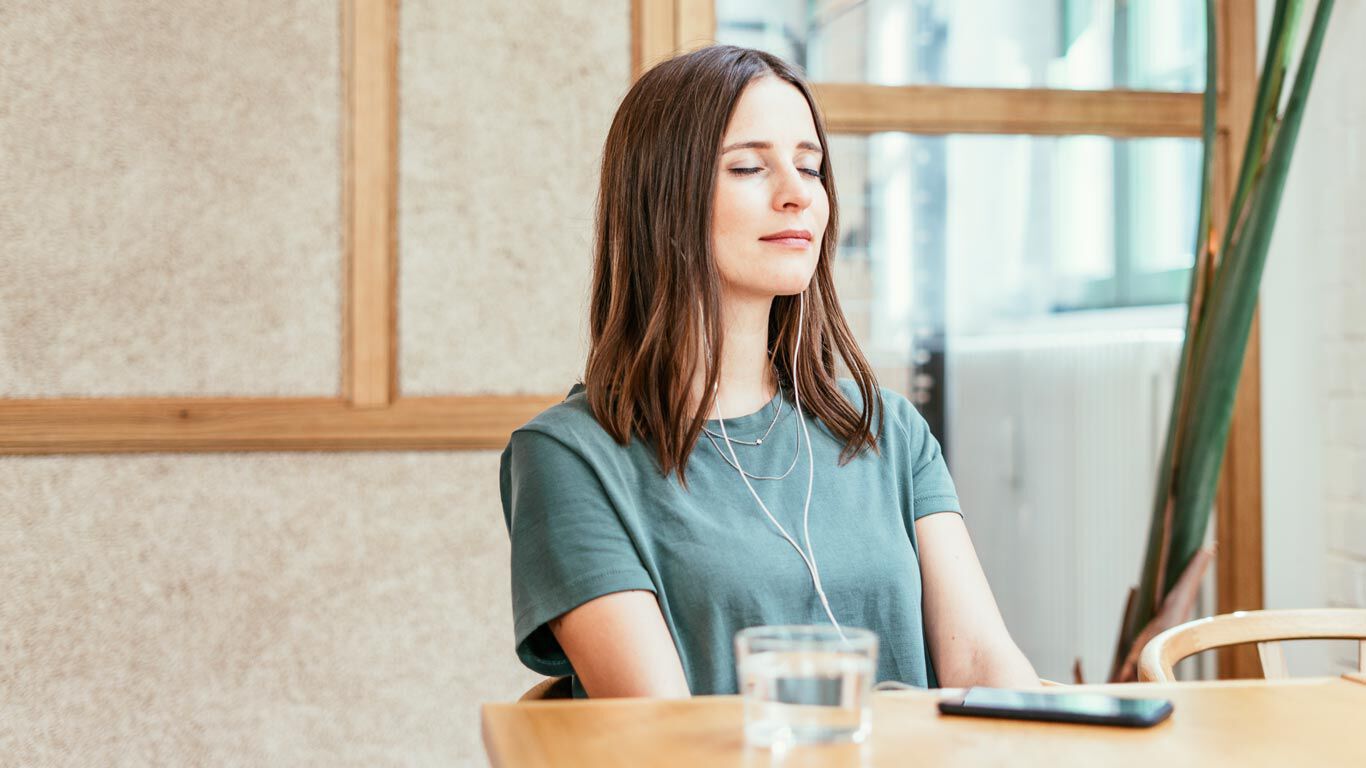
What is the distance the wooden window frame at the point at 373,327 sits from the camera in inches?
87.5

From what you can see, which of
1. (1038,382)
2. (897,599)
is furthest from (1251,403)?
(897,599)

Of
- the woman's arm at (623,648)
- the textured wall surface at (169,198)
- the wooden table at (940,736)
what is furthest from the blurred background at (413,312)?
the wooden table at (940,736)

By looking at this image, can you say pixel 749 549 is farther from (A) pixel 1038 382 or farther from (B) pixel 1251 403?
(B) pixel 1251 403

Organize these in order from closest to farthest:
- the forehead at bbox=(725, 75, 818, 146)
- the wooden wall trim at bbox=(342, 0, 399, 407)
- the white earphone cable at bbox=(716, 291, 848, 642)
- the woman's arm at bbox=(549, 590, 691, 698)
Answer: the woman's arm at bbox=(549, 590, 691, 698) < the white earphone cable at bbox=(716, 291, 848, 642) < the forehead at bbox=(725, 75, 818, 146) < the wooden wall trim at bbox=(342, 0, 399, 407)

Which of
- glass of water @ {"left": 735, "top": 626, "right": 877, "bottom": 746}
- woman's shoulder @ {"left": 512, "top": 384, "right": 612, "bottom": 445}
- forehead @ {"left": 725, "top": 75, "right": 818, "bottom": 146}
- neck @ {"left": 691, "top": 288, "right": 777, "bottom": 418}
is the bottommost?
glass of water @ {"left": 735, "top": 626, "right": 877, "bottom": 746}

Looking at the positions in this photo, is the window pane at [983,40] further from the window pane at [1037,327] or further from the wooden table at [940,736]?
the wooden table at [940,736]

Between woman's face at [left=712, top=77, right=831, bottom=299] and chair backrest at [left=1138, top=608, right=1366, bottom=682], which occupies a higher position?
woman's face at [left=712, top=77, right=831, bottom=299]

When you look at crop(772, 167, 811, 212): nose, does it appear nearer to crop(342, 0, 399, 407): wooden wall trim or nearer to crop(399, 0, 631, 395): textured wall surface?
crop(399, 0, 631, 395): textured wall surface

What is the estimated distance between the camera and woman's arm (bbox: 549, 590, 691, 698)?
1.18m

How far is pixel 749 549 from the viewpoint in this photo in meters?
1.30

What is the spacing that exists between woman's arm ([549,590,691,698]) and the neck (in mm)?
291

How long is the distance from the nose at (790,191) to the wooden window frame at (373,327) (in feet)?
3.58

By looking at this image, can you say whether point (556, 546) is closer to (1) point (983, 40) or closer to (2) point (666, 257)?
(2) point (666, 257)

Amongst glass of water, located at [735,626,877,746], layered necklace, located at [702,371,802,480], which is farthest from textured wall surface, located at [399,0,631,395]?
glass of water, located at [735,626,877,746]
